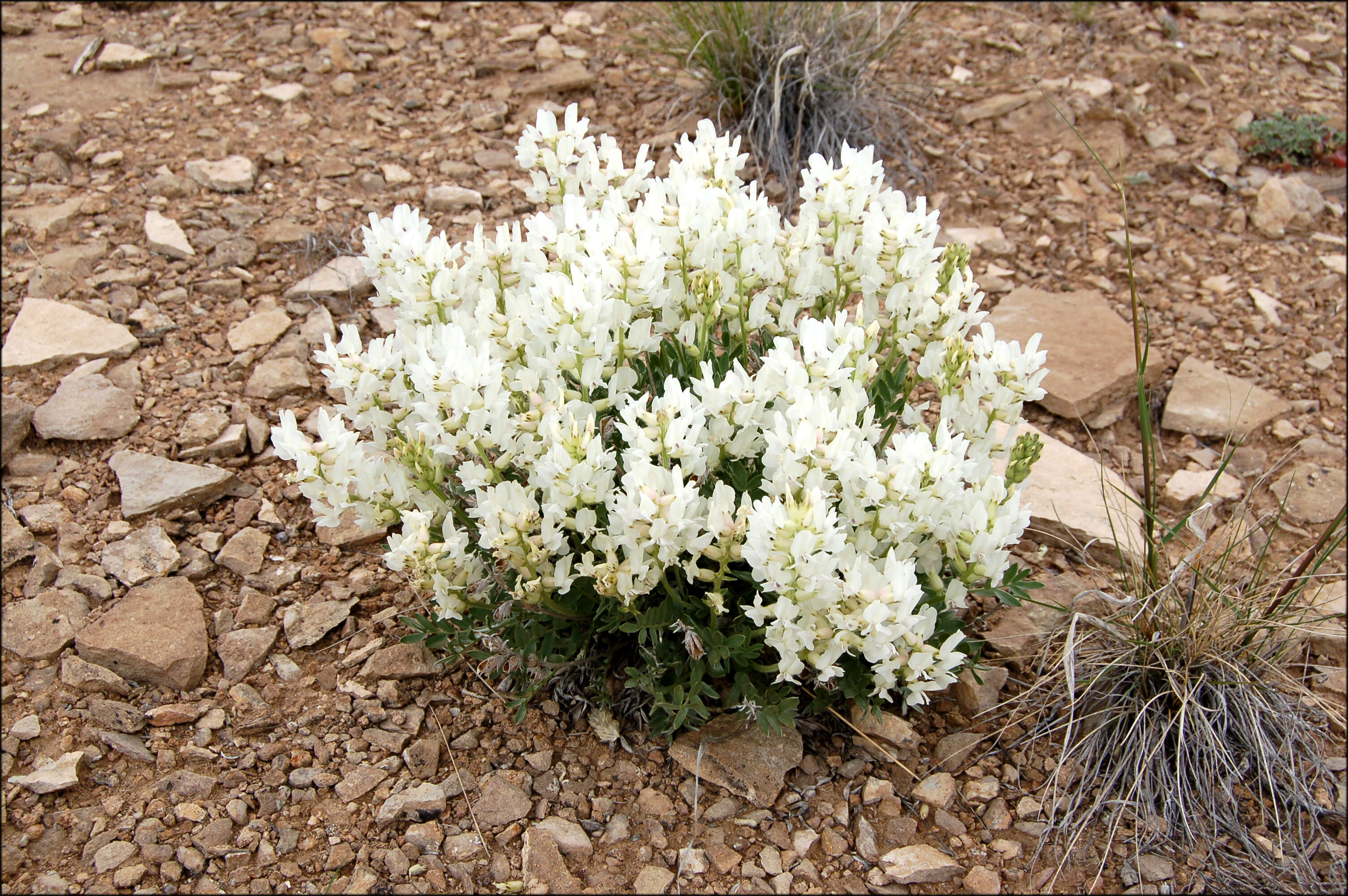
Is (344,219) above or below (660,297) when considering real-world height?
below

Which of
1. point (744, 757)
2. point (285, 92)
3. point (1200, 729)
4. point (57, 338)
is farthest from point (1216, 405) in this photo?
point (285, 92)

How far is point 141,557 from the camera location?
11.0ft

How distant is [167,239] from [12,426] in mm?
1206

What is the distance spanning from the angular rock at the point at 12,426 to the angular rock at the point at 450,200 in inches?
74.0

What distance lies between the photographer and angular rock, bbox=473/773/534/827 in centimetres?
272

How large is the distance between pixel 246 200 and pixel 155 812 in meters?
3.04

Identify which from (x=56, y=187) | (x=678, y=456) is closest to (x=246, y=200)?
(x=56, y=187)

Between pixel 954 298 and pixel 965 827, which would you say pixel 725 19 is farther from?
pixel 965 827

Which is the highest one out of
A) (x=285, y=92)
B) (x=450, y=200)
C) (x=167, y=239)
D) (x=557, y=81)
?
(x=557, y=81)

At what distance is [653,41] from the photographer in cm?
602

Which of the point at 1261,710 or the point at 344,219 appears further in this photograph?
the point at 344,219

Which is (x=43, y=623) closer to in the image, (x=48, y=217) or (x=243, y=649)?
(x=243, y=649)

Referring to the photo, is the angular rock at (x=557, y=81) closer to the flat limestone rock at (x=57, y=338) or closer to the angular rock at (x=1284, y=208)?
the flat limestone rock at (x=57, y=338)

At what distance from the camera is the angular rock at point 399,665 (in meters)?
3.08
